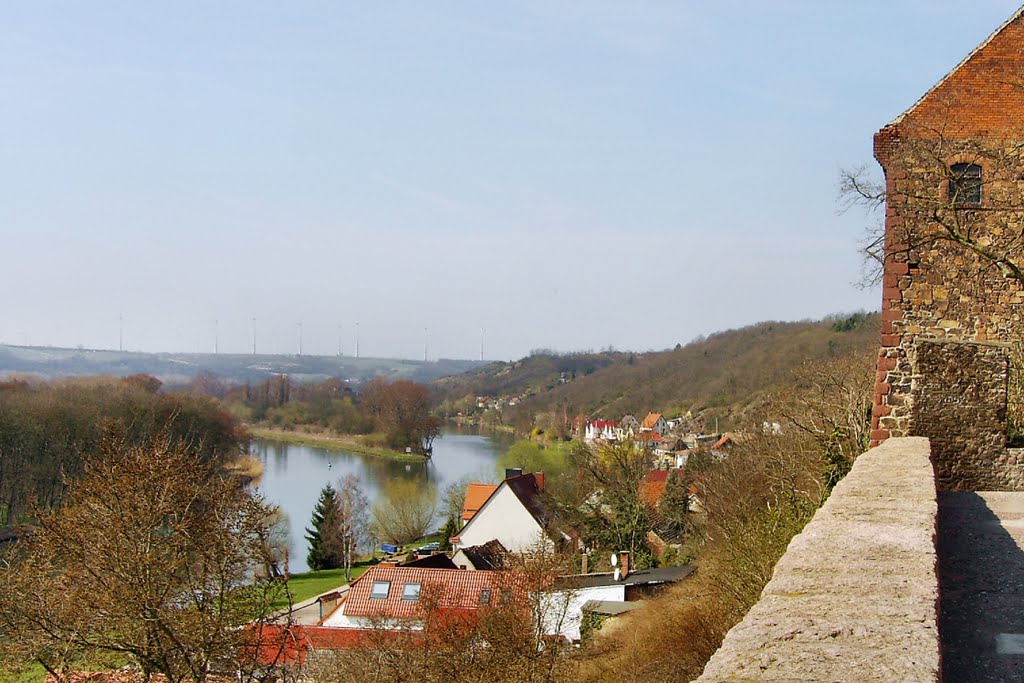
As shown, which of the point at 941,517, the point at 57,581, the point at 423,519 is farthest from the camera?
the point at 423,519

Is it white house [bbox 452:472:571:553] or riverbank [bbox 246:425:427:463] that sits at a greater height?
white house [bbox 452:472:571:553]

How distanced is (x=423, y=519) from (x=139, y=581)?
132ft

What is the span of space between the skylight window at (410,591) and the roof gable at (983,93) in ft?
51.8

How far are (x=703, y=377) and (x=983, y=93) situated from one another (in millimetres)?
87838

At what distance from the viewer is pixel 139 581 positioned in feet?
42.6

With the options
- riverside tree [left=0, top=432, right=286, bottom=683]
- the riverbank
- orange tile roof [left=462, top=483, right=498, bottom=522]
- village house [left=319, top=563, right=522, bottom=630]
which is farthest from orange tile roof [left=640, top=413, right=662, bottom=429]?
riverside tree [left=0, top=432, right=286, bottom=683]

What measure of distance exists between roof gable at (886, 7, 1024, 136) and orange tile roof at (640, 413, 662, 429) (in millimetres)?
77071

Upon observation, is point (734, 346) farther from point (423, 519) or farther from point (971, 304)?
point (971, 304)

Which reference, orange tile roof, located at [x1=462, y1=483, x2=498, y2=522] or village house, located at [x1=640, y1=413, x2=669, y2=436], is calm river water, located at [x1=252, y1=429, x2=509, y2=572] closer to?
orange tile roof, located at [x1=462, y1=483, x2=498, y2=522]

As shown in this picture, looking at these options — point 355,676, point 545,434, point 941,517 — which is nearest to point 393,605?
point 355,676

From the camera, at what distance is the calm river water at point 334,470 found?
188 ft

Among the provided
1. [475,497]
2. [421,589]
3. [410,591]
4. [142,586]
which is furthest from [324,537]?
[142,586]

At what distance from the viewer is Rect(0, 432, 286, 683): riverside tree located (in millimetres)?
12680

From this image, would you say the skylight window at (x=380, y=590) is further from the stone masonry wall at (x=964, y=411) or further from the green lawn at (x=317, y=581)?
the stone masonry wall at (x=964, y=411)
